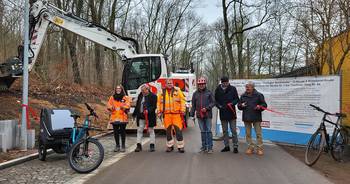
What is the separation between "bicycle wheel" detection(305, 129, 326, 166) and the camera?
27.1 ft

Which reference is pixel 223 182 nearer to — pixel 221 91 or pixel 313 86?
pixel 221 91

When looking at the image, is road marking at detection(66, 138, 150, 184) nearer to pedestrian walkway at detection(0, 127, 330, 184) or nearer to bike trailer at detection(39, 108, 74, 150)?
pedestrian walkway at detection(0, 127, 330, 184)

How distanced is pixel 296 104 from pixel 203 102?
277 centimetres

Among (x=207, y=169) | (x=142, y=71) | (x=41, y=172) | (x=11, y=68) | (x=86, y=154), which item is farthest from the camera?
(x=142, y=71)

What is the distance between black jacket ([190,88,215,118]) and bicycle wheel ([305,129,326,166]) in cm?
243

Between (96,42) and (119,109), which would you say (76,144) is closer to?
(119,109)

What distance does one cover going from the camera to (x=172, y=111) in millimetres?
9797

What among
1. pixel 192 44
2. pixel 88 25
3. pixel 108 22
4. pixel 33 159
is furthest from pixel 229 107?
pixel 192 44

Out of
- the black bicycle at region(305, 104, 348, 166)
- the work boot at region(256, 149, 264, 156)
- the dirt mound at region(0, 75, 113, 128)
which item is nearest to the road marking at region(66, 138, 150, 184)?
the work boot at region(256, 149, 264, 156)

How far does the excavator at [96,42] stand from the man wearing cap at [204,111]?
5.00 m

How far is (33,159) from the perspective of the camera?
28.9 ft

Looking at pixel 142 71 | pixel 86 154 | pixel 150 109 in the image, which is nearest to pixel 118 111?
pixel 150 109

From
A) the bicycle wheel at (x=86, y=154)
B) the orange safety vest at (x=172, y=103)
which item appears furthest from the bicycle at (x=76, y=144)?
the orange safety vest at (x=172, y=103)

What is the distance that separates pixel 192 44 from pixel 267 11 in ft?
111
